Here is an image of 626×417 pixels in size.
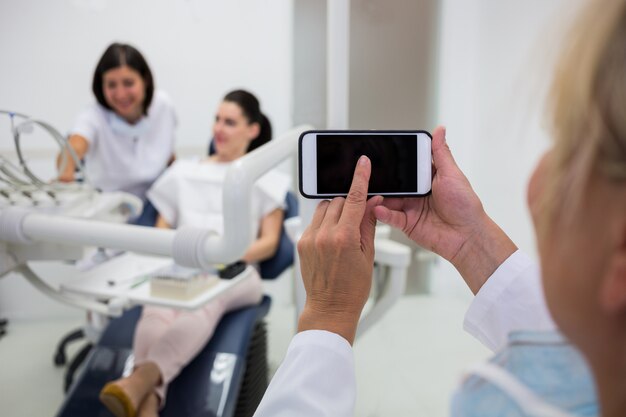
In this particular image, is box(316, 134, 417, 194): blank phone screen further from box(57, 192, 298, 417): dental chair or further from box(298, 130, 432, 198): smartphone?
box(57, 192, 298, 417): dental chair

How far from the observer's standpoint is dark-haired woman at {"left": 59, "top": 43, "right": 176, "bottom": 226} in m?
2.00

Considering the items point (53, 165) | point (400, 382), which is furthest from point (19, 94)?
point (400, 382)

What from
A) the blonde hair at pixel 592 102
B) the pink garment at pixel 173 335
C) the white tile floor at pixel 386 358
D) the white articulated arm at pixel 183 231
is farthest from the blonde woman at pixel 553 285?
the pink garment at pixel 173 335

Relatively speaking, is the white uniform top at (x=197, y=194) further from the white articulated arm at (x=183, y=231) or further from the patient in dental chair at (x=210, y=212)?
the white articulated arm at (x=183, y=231)

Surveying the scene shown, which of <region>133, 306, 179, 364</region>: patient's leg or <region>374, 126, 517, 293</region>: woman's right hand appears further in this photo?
<region>133, 306, 179, 364</region>: patient's leg

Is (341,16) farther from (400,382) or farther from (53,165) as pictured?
(53,165)

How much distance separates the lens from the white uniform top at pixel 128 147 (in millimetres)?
2092

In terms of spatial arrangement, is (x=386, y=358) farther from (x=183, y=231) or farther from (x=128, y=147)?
(x=128, y=147)

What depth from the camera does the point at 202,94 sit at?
7.96 ft

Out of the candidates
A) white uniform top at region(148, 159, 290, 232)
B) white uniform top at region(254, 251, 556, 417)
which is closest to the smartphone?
white uniform top at region(254, 251, 556, 417)

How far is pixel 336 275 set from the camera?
61 centimetres

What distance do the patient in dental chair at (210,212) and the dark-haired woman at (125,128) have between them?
0.17 m

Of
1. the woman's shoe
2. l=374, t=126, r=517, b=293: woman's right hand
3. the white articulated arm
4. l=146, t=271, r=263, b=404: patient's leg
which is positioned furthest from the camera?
l=146, t=271, r=263, b=404: patient's leg

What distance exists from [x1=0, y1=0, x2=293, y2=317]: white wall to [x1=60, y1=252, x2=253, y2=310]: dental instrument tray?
1150 mm
